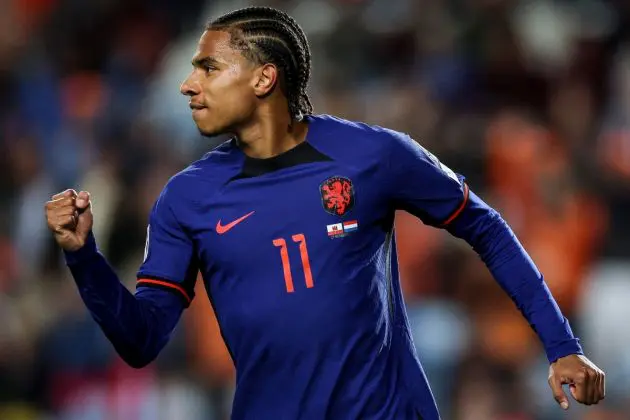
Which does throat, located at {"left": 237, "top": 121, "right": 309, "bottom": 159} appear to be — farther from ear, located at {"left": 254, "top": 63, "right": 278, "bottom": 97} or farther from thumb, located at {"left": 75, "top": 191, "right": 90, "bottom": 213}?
thumb, located at {"left": 75, "top": 191, "right": 90, "bottom": 213}

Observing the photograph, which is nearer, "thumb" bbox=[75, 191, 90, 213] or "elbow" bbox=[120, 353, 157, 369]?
"thumb" bbox=[75, 191, 90, 213]

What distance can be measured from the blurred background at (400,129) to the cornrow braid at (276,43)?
355 cm

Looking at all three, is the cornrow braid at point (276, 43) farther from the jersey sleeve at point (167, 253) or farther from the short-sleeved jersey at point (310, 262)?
the jersey sleeve at point (167, 253)

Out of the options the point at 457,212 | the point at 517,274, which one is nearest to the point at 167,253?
the point at 457,212

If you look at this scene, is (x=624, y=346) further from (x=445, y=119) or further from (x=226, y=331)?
(x=226, y=331)

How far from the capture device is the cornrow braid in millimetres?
4398

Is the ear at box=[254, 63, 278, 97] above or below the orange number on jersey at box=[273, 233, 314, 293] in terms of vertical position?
above

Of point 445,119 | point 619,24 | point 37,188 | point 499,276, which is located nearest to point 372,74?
point 445,119

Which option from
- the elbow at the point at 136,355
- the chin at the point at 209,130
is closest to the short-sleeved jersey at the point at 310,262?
the chin at the point at 209,130

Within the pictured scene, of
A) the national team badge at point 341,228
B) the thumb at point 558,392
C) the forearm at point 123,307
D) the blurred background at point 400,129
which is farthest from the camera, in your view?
the blurred background at point 400,129

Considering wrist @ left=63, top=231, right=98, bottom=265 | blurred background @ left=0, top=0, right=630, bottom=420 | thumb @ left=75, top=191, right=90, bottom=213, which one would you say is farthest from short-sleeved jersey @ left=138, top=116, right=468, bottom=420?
blurred background @ left=0, top=0, right=630, bottom=420

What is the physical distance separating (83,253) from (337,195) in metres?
0.85

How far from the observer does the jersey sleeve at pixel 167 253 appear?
429 cm

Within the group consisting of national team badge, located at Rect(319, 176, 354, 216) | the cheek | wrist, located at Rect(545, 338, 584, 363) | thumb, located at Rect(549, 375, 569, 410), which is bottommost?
thumb, located at Rect(549, 375, 569, 410)
